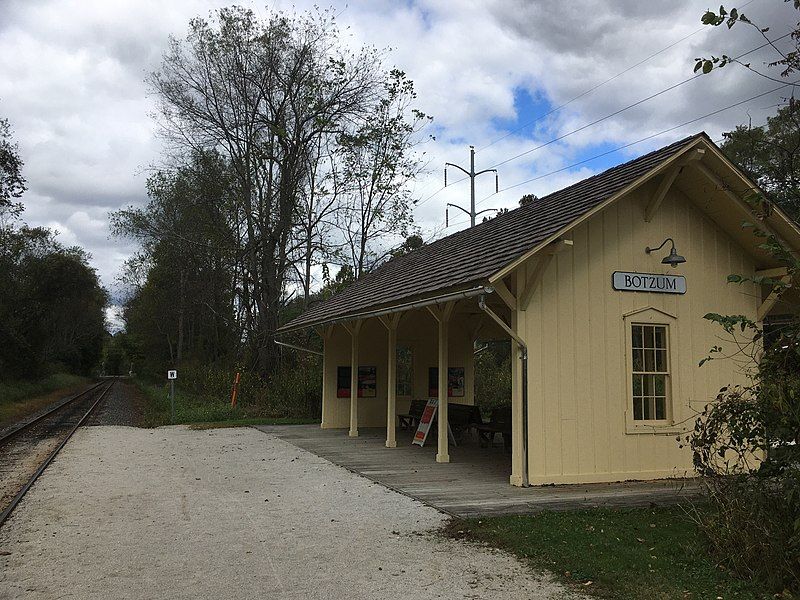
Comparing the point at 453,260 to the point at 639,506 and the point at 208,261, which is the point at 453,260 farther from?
the point at 208,261

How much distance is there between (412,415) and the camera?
15.9 m

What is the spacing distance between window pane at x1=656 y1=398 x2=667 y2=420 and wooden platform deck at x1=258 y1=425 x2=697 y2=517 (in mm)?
905

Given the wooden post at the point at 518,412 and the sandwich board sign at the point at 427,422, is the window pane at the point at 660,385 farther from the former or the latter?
the sandwich board sign at the point at 427,422

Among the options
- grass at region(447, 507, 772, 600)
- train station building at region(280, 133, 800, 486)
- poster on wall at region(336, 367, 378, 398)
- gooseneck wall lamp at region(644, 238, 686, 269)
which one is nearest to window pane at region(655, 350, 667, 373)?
train station building at region(280, 133, 800, 486)

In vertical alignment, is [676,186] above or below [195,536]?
above

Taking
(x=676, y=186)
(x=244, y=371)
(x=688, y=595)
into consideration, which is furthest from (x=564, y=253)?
(x=244, y=371)

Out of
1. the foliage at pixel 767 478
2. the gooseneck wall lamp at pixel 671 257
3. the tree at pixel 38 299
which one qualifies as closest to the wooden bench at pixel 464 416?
the gooseneck wall lamp at pixel 671 257

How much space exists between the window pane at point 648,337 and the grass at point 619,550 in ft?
9.53

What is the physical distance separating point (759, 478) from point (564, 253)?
15.5 feet

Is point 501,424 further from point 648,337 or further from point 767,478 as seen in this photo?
point 767,478

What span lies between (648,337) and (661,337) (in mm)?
233

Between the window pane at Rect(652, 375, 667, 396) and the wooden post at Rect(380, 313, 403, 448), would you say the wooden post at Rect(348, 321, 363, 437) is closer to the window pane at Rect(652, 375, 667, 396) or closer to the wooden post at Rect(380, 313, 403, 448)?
the wooden post at Rect(380, 313, 403, 448)

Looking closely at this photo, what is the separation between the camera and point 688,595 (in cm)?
476

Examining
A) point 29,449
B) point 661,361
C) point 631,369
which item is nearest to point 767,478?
point 631,369
